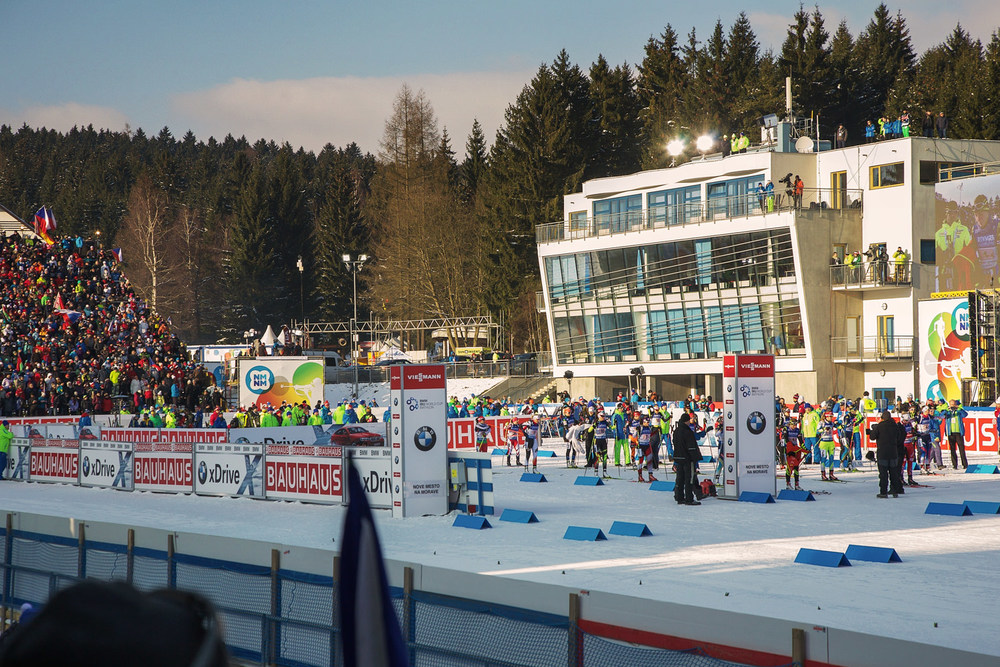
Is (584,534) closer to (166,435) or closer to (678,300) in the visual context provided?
(166,435)

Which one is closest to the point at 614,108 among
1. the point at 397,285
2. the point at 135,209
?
the point at 397,285

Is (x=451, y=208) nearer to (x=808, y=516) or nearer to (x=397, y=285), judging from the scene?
(x=397, y=285)

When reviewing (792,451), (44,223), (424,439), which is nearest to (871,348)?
(792,451)

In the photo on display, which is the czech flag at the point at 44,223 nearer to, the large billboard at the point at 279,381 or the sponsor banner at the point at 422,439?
the large billboard at the point at 279,381

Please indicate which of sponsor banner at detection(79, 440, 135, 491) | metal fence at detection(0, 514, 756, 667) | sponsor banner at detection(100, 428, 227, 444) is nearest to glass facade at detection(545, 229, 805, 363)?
sponsor banner at detection(100, 428, 227, 444)

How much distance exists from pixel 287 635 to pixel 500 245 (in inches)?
2787

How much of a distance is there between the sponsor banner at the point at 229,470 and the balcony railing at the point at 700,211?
35170 millimetres

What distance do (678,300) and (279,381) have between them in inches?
902

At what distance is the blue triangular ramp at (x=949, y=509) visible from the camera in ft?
63.4

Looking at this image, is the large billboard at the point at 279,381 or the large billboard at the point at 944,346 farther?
the large billboard at the point at 279,381

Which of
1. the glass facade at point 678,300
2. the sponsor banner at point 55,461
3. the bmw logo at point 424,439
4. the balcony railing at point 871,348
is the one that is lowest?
the sponsor banner at point 55,461

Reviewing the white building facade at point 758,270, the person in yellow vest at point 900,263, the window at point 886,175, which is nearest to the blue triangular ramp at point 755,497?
the white building facade at point 758,270

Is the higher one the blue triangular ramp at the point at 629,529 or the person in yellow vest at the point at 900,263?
the person in yellow vest at the point at 900,263

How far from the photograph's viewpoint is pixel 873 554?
1452 centimetres
